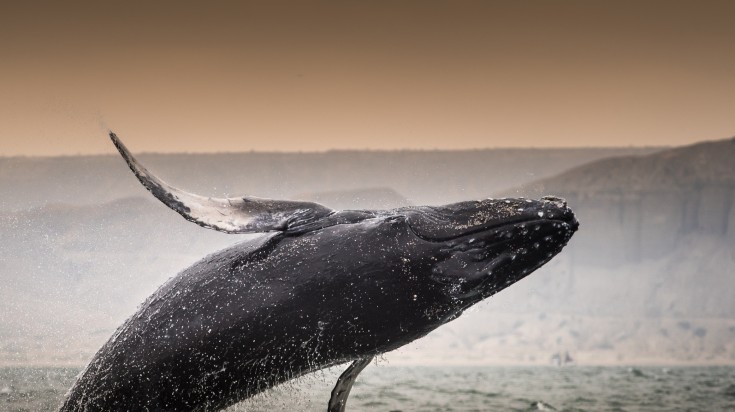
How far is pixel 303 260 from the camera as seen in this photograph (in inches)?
226

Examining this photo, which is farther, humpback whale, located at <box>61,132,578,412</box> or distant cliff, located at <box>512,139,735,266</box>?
distant cliff, located at <box>512,139,735,266</box>

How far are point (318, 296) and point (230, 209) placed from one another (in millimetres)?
826

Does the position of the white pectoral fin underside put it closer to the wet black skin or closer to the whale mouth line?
the wet black skin

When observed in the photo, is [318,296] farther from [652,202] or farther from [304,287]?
[652,202]

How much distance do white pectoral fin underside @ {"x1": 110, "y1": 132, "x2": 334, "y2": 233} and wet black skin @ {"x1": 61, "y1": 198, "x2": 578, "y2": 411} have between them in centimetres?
11

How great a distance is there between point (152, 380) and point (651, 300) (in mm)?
89951

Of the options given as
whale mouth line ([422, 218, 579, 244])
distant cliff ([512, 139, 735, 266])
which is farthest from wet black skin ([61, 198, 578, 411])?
distant cliff ([512, 139, 735, 266])

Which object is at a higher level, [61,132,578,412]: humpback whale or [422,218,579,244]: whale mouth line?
[422,218,579,244]: whale mouth line

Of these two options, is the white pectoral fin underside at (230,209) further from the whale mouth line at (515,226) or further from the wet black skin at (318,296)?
the whale mouth line at (515,226)

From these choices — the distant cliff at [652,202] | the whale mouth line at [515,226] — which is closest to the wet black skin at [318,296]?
the whale mouth line at [515,226]

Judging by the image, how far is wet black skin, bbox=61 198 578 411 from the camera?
5.54m

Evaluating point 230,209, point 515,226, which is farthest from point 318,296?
point 515,226

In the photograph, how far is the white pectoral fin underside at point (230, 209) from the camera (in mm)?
5484

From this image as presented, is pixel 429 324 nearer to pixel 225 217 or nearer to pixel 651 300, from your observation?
pixel 225 217
